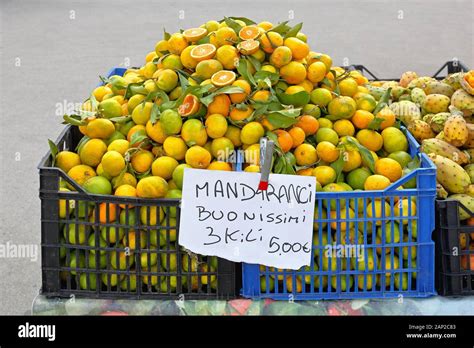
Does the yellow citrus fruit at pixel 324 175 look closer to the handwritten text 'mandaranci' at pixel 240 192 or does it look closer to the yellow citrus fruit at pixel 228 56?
the handwritten text 'mandaranci' at pixel 240 192

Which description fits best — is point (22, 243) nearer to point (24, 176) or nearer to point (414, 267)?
point (24, 176)

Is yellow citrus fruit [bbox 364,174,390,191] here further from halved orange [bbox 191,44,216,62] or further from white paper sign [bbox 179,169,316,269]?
halved orange [bbox 191,44,216,62]

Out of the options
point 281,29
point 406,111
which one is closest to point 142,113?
point 281,29

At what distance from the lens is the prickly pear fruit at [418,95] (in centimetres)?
247

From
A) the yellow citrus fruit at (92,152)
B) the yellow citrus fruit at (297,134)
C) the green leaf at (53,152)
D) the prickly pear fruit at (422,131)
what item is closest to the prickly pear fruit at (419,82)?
the prickly pear fruit at (422,131)

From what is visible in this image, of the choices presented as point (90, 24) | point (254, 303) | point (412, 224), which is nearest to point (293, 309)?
point (254, 303)

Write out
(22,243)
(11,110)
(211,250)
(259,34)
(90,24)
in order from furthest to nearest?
(90,24) < (11,110) < (22,243) < (259,34) < (211,250)

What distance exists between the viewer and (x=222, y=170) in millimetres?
1739

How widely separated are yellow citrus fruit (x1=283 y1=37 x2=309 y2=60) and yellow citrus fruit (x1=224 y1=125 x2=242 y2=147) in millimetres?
334

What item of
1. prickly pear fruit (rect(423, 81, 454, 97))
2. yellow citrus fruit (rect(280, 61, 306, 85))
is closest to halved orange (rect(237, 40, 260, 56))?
yellow citrus fruit (rect(280, 61, 306, 85))

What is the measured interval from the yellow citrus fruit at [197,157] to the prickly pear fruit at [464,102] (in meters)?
1.02

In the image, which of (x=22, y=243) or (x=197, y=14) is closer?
(x=22, y=243)

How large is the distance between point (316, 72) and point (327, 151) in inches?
11.9
